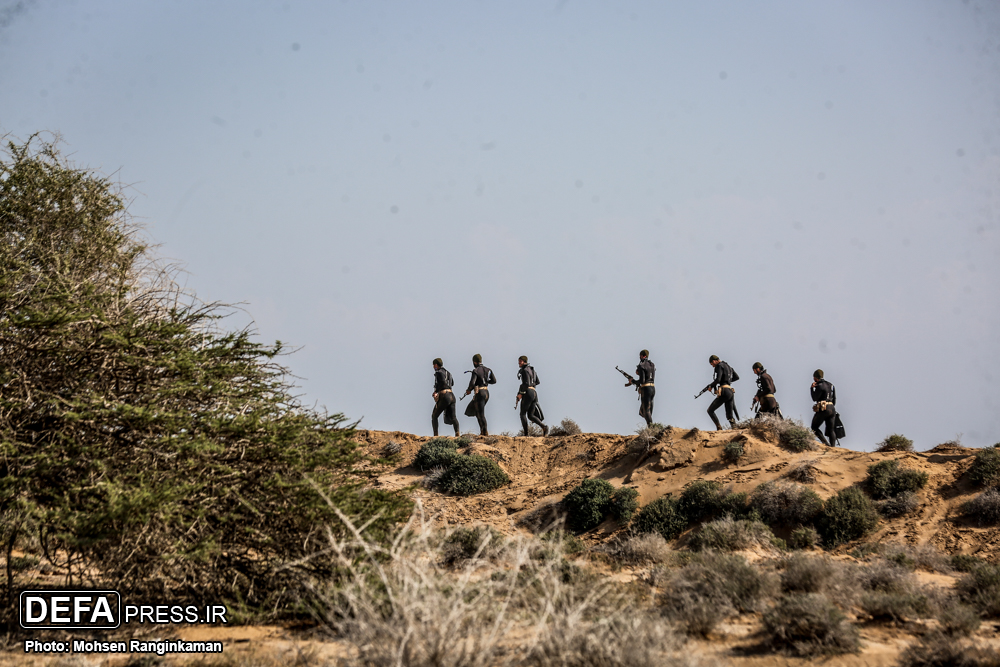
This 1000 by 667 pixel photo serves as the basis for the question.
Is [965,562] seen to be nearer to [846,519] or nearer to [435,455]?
[846,519]

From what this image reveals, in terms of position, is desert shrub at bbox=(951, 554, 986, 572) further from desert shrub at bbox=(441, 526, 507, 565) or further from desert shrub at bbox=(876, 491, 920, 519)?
desert shrub at bbox=(441, 526, 507, 565)

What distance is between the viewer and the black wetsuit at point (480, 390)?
1806 centimetres

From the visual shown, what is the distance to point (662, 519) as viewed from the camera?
13203 mm

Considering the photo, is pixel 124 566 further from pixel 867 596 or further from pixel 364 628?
pixel 867 596

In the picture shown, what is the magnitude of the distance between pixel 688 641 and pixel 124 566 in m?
5.37

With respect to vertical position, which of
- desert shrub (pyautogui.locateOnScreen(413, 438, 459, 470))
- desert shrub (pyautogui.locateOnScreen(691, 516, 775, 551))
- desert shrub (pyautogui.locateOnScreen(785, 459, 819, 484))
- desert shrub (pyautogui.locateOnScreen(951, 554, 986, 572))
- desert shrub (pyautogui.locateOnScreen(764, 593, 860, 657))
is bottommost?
desert shrub (pyautogui.locateOnScreen(951, 554, 986, 572))

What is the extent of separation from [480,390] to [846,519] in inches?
351

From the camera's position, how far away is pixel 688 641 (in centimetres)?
669

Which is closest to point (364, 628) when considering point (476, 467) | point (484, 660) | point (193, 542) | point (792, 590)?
point (484, 660)

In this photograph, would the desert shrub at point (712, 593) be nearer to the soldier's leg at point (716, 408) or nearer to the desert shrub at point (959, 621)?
the desert shrub at point (959, 621)

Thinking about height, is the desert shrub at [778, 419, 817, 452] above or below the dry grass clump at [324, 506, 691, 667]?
above

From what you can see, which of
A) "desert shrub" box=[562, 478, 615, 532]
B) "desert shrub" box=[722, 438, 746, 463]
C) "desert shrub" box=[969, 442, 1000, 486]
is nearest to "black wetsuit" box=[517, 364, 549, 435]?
"desert shrub" box=[562, 478, 615, 532]

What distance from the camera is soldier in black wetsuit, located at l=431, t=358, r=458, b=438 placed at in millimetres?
18062

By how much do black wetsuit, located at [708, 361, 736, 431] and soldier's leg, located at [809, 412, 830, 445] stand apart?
1718mm
